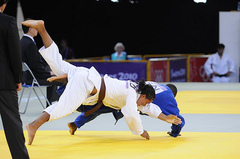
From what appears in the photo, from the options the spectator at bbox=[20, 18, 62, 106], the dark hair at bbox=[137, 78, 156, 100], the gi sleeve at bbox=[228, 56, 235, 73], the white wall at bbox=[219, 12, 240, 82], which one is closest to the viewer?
the dark hair at bbox=[137, 78, 156, 100]

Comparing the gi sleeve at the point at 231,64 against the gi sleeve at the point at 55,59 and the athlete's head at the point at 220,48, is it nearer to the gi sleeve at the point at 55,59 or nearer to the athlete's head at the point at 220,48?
the athlete's head at the point at 220,48

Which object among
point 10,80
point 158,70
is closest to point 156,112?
point 10,80

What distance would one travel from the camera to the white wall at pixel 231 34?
45.1ft

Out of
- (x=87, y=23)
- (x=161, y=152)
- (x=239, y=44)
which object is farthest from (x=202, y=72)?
(x=161, y=152)

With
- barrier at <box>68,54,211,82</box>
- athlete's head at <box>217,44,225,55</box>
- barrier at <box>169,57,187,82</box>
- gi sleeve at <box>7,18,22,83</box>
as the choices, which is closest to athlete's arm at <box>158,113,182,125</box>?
gi sleeve at <box>7,18,22,83</box>

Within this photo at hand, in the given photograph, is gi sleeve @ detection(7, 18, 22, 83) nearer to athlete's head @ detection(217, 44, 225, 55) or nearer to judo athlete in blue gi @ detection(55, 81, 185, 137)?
judo athlete in blue gi @ detection(55, 81, 185, 137)

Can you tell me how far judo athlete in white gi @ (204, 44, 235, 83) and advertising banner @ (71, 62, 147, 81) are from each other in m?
2.40

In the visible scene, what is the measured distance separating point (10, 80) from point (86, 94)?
1.30 m

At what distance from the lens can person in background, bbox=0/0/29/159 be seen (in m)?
3.48

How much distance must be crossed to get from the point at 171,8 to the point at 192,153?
18319mm

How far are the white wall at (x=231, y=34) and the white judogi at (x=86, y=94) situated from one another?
30.8ft

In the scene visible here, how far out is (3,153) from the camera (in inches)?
168

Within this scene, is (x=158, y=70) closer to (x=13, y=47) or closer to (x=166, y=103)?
(x=166, y=103)

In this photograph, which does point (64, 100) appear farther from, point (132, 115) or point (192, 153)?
point (192, 153)
